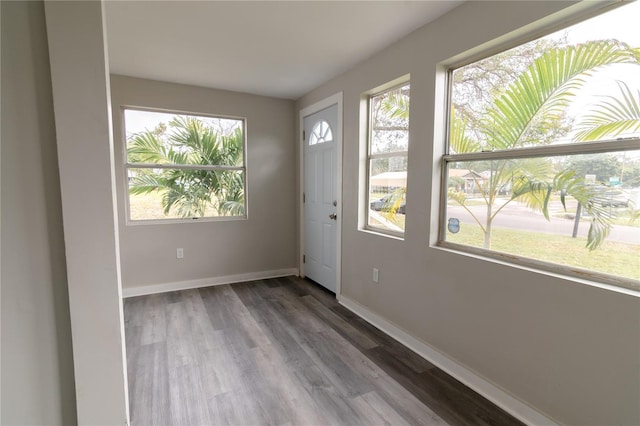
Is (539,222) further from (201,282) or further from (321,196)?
(201,282)

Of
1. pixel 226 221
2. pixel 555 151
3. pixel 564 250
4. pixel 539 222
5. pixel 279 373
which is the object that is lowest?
pixel 279 373

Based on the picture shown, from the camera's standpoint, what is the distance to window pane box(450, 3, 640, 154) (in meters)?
1.30

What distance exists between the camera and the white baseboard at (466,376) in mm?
1579

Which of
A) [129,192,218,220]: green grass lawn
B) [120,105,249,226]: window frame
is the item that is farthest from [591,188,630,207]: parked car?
[129,192,218,220]: green grass lawn

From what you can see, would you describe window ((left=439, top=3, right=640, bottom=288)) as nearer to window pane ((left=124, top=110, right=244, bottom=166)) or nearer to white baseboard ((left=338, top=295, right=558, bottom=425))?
white baseboard ((left=338, top=295, right=558, bottom=425))

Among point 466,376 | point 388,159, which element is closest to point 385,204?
point 388,159

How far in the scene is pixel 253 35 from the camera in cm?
224

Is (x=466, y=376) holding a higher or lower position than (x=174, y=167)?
lower

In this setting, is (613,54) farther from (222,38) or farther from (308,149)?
(308,149)

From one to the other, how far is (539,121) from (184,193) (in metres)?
3.43

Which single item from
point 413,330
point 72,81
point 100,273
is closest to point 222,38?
point 72,81

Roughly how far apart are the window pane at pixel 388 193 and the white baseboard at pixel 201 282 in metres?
1.77

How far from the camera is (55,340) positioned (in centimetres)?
120

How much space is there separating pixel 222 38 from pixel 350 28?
3.25 ft
